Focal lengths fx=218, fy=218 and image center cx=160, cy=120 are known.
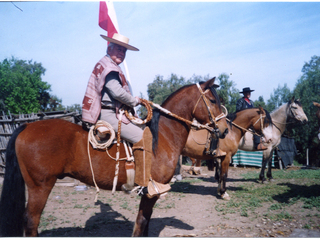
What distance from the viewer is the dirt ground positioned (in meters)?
3.95

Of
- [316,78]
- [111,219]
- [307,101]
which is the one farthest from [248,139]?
[316,78]

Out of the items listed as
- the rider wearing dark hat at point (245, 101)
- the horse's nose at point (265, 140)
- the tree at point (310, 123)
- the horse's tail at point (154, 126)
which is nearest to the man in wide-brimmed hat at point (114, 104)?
the horse's tail at point (154, 126)

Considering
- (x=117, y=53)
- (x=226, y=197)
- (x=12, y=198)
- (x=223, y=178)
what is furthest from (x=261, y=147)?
(x=12, y=198)

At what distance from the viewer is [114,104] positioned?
3.02m

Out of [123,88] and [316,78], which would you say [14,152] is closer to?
[123,88]

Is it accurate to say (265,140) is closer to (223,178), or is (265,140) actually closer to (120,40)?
(223,178)

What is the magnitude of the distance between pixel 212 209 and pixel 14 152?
14.8ft

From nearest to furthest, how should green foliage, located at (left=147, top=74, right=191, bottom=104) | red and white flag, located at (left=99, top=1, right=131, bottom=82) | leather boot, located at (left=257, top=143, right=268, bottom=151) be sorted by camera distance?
red and white flag, located at (left=99, top=1, right=131, bottom=82)
leather boot, located at (left=257, top=143, right=268, bottom=151)
green foliage, located at (left=147, top=74, right=191, bottom=104)

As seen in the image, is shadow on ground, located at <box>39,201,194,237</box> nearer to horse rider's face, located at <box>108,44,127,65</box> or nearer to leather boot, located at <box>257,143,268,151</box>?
horse rider's face, located at <box>108,44,127,65</box>

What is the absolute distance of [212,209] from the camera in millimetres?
5441

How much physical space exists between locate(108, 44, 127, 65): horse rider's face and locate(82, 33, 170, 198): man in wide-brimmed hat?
0.07ft

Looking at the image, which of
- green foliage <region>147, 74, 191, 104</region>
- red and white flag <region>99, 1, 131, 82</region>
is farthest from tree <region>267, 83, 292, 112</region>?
red and white flag <region>99, 1, 131, 82</region>

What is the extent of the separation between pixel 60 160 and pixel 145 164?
3.61ft

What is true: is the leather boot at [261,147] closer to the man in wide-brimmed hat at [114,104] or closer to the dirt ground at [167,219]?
the dirt ground at [167,219]
